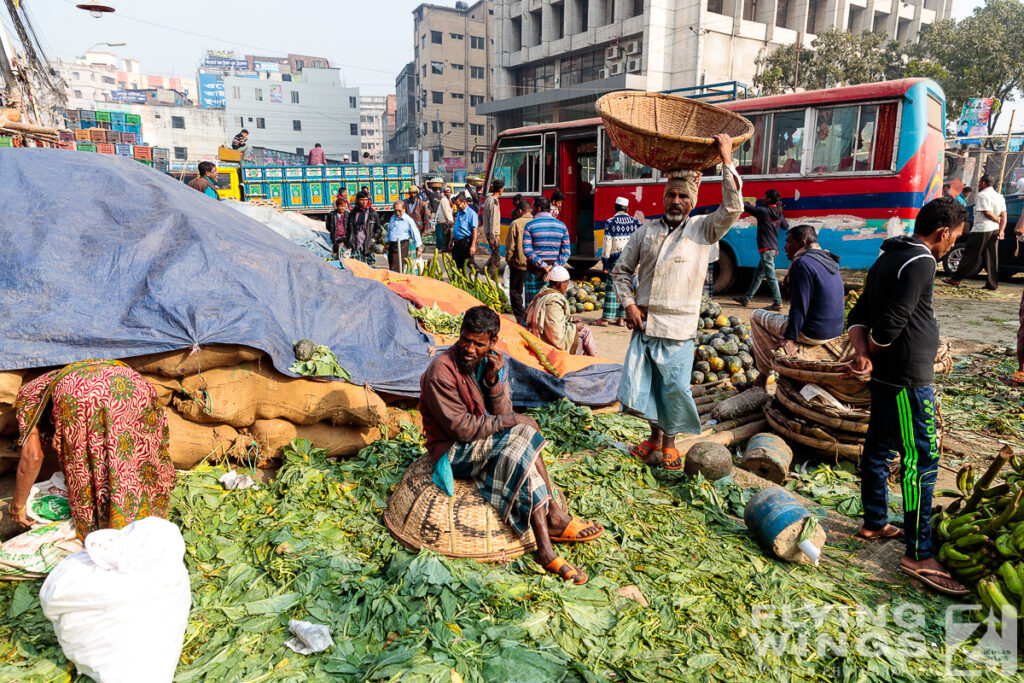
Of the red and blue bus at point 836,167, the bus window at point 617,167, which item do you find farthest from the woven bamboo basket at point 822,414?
the bus window at point 617,167

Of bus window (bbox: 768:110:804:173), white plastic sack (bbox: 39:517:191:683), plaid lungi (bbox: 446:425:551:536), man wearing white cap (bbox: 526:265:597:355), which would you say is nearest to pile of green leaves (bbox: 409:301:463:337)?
man wearing white cap (bbox: 526:265:597:355)

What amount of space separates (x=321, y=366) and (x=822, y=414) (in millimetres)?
3660

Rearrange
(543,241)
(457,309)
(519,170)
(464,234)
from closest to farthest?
(457,309) → (543,241) → (464,234) → (519,170)

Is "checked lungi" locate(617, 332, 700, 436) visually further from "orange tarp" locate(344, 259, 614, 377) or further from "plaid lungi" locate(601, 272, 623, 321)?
"plaid lungi" locate(601, 272, 623, 321)

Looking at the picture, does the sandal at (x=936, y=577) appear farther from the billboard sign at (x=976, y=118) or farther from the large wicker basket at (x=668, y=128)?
the billboard sign at (x=976, y=118)

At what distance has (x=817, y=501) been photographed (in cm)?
403

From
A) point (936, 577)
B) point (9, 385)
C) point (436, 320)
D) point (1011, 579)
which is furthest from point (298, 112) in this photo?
point (1011, 579)

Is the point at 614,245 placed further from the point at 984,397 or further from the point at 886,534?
the point at 886,534

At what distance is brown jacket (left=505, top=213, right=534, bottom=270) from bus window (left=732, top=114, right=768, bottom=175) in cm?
473

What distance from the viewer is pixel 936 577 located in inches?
122

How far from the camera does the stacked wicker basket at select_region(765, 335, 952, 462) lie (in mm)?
4309

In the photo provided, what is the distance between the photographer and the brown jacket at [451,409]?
3180 mm

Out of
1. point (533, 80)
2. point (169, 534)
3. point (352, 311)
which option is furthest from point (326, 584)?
point (533, 80)

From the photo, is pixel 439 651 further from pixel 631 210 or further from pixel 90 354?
pixel 631 210
